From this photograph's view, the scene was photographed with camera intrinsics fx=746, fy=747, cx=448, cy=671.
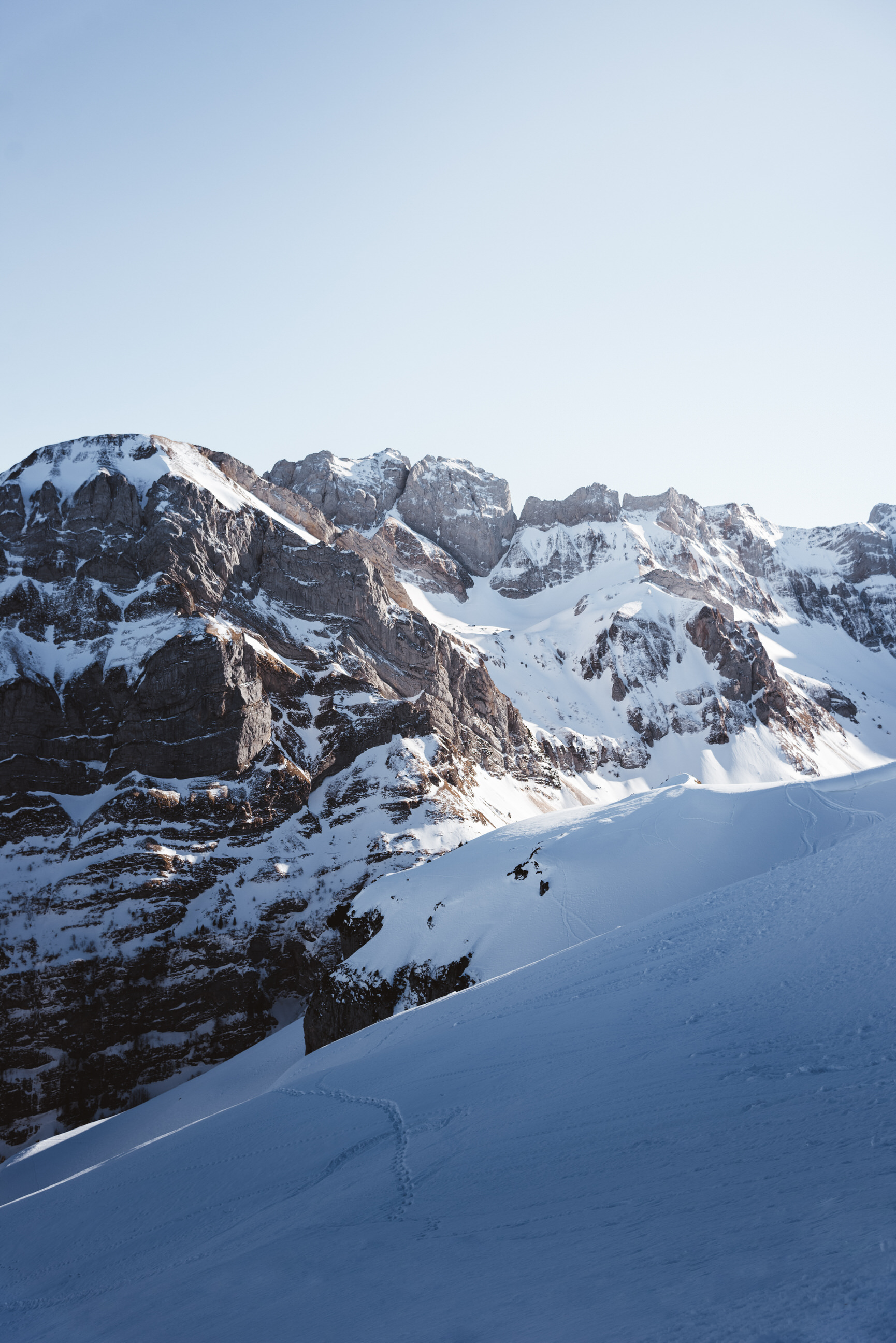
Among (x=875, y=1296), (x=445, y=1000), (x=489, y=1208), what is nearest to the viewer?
(x=875, y=1296)

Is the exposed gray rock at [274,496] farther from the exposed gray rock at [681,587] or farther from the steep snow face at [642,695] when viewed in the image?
the exposed gray rock at [681,587]

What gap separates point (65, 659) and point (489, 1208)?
220ft

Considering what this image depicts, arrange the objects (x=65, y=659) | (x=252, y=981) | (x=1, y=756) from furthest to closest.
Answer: (x=65, y=659) → (x=1, y=756) → (x=252, y=981)

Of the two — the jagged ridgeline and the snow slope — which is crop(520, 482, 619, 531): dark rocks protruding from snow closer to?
the jagged ridgeline

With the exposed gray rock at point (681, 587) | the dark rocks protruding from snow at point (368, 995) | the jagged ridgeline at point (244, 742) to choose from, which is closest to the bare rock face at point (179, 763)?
the jagged ridgeline at point (244, 742)

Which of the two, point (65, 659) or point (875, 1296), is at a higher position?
point (65, 659)

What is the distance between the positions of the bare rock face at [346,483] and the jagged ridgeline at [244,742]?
18.3 m

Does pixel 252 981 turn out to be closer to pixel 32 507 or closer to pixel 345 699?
pixel 345 699

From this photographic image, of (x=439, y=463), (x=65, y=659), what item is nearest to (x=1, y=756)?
(x=65, y=659)

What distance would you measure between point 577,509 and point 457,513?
23.5m

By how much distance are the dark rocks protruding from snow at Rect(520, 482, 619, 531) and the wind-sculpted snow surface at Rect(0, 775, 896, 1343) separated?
131322mm

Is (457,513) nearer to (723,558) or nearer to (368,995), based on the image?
(723,558)

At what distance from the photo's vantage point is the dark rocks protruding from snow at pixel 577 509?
142 metres

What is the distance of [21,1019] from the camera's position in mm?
48094
